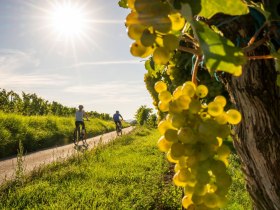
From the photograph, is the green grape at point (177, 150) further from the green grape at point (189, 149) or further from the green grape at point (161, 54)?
the green grape at point (161, 54)

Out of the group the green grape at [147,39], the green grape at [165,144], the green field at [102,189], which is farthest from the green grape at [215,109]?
the green field at [102,189]

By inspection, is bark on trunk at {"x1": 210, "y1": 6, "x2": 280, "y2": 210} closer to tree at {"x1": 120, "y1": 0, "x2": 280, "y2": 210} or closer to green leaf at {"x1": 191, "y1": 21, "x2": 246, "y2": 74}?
tree at {"x1": 120, "y1": 0, "x2": 280, "y2": 210}

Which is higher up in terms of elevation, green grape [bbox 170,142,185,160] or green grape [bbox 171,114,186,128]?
green grape [bbox 171,114,186,128]

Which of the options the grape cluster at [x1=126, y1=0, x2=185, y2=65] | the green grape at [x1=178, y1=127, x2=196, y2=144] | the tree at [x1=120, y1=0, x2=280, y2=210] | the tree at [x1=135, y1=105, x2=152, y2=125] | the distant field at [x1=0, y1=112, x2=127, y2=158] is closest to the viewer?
the grape cluster at [x1=126, y1=0, x2=185, y2=65]

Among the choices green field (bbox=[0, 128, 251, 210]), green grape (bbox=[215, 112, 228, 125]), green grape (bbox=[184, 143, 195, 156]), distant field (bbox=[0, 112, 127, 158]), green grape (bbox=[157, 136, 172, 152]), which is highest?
distant field (bbox=[0, 112, 127, 158])

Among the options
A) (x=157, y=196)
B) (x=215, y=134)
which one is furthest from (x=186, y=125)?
(x=157, y=196)

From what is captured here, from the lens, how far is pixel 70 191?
5941 millimetres

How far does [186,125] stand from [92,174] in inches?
280

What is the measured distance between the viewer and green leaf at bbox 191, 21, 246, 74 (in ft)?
1.69

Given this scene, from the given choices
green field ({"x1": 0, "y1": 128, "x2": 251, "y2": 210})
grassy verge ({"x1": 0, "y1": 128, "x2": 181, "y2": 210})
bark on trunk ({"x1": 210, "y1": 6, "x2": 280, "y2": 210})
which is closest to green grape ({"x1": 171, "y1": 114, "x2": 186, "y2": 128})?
bark on trunk ({"x1": 210, "y1": 6, "x2": 280, "y2": 210})

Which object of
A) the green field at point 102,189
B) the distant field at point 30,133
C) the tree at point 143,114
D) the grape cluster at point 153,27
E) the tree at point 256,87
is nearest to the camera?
the grape cluster at point 153,27

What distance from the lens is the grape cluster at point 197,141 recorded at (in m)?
0.63

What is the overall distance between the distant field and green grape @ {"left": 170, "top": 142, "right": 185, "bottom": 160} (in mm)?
12691

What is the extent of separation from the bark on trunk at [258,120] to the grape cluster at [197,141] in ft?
1.23
